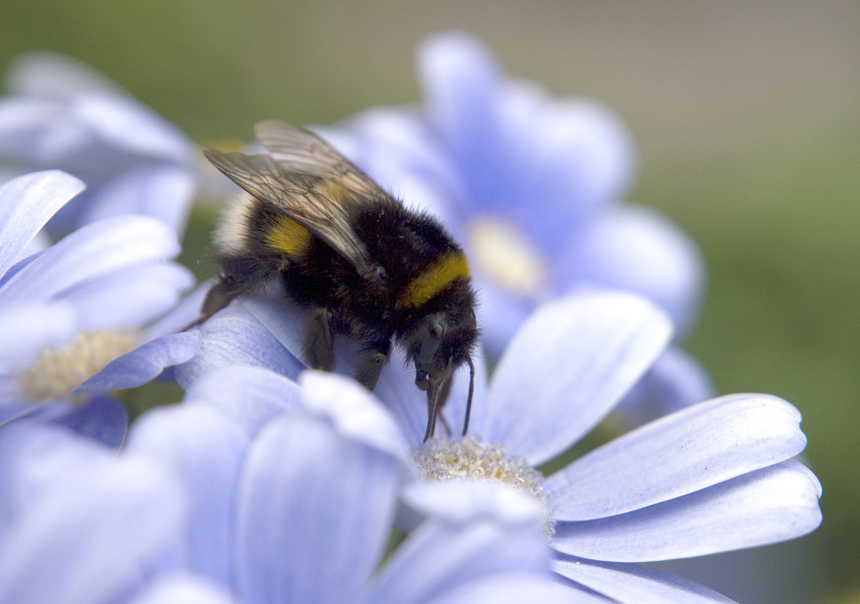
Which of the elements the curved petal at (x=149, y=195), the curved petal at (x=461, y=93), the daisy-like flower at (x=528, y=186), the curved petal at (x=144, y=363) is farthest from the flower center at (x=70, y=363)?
the curved petal at (x=461, y=93)

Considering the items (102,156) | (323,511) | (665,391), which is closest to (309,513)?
(323,511)

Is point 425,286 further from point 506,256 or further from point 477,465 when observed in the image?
point 506,256

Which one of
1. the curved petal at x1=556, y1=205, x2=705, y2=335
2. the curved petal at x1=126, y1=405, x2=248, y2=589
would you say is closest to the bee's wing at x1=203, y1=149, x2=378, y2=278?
the curved petal at x1=126, y1=405, x2=248, y2=589

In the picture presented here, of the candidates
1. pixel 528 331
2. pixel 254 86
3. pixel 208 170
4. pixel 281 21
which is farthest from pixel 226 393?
pixel 281 21

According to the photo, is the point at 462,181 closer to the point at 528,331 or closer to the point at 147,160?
the point at 147,160

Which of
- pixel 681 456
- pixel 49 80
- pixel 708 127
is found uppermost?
pixel 681 456

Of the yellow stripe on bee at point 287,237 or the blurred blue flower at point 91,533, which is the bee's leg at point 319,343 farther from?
the blurred blue flower at point 91,533
